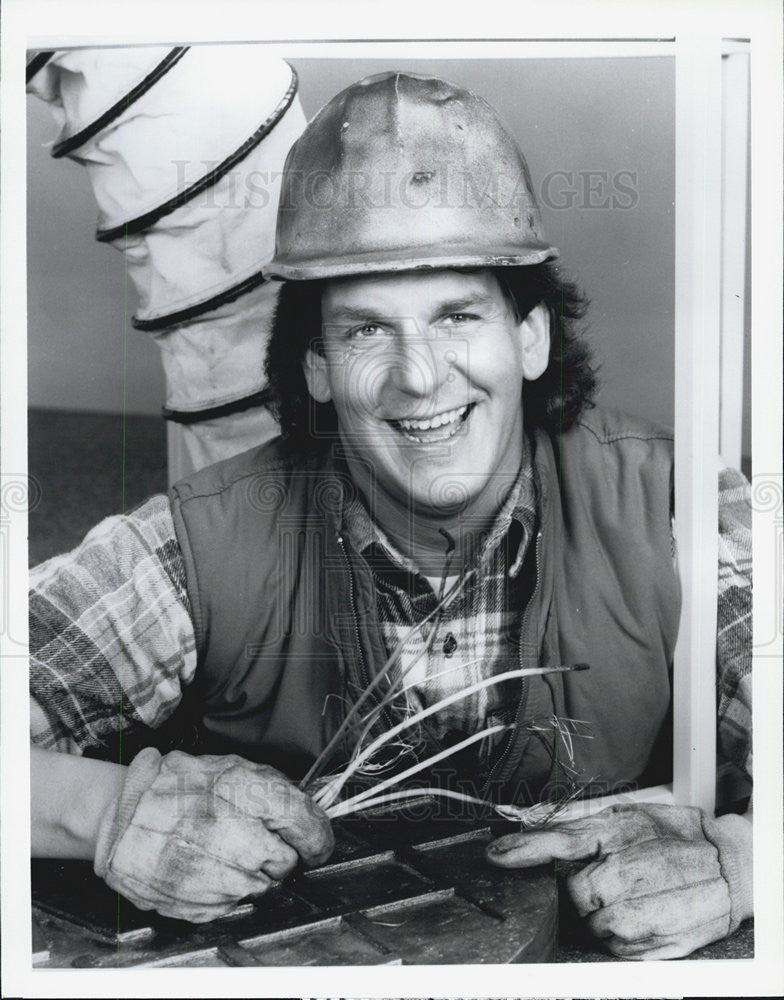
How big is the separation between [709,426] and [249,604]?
79 centimetres

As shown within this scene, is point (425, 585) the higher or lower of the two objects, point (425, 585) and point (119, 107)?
the lower

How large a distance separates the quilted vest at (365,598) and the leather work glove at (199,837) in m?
0.13

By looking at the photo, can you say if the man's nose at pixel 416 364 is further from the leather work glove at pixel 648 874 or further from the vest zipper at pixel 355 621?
the leather work glove at pixel 648 874

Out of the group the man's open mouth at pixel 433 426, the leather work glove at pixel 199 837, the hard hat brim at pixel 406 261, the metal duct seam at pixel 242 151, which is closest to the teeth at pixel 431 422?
the man's open mouth at pixel 433 426

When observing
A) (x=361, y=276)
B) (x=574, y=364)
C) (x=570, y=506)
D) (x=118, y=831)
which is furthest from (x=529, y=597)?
(x=118, y=831)

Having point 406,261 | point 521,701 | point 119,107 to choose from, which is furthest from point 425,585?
point 119,107

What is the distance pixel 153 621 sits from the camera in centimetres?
196

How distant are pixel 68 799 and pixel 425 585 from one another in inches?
25.5

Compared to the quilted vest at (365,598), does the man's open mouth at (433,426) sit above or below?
above

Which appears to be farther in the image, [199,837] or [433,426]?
[433,426]

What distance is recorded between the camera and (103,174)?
6.41ft

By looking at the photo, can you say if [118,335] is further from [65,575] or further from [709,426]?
[709,426]

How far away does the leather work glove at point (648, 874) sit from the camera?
1860mm

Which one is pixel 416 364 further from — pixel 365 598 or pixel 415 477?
pixel 365 598
